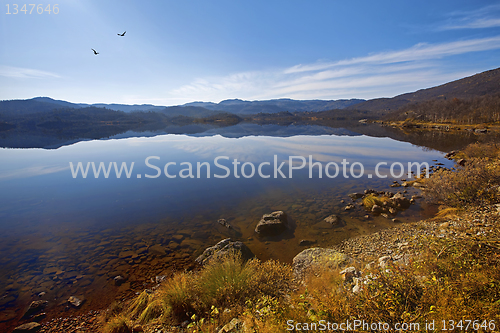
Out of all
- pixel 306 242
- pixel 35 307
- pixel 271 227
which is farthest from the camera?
pixel 271 227

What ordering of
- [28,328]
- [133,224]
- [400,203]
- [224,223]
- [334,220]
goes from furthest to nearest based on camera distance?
[400,203]
[133,224]
[224,223]
[334,220]
[28,328]

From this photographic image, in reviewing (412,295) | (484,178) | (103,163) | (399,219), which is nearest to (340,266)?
(412,295)

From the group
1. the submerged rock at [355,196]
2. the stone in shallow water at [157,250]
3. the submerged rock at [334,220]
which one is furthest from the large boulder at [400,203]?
the stone in shallow water at [157,250]

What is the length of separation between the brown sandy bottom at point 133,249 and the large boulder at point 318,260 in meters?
1.14

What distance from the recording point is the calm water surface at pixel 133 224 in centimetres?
754

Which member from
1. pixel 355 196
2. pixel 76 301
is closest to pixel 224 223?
pixel 76 301

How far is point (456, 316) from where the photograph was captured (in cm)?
281

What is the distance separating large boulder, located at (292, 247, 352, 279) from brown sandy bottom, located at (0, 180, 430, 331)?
1.14 meters

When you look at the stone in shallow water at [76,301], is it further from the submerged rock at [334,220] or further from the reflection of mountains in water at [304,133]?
the reflection of mountains in water at [304,133]

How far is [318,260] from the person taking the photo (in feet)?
21.7

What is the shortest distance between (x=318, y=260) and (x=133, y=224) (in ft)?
31.7

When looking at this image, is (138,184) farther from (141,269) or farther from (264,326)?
(264,326)

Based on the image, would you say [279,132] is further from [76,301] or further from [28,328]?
[28,328]

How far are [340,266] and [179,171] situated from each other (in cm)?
1939
